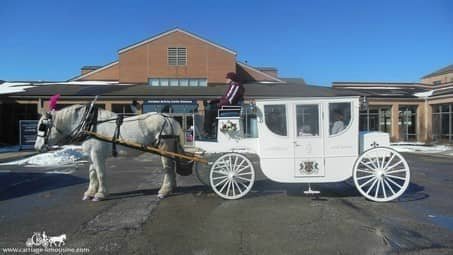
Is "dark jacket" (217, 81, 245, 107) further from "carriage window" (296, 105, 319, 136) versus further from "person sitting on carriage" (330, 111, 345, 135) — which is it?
"person sitting on carriage" (330, 111, 345, 135)

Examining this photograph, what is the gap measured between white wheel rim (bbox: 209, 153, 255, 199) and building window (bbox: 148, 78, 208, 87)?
33758 millimetres

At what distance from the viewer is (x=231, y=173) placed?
25.7 feet

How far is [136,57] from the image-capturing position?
4147 centimetres

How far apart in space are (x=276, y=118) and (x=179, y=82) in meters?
34.6

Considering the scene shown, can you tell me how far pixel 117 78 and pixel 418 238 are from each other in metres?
42.4

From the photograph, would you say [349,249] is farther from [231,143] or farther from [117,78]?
[117,78]

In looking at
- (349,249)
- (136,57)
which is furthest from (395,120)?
(349,249)

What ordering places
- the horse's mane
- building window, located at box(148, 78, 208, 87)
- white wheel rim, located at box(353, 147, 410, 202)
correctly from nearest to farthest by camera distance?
white wheel rim, located at box(353, 147, 410, 202), the horse's mane, building window, located at box(148, 78, 208, 87)

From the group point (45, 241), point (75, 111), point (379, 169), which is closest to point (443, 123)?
point (379, 169)

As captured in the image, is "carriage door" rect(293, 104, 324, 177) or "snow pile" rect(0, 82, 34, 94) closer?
"carriage door" rect(293, 104, 324, 177)

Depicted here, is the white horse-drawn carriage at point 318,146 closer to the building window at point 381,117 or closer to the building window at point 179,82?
the building window at point 381,117

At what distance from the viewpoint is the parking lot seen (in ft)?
16.7

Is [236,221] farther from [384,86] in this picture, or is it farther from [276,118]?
[384,86]

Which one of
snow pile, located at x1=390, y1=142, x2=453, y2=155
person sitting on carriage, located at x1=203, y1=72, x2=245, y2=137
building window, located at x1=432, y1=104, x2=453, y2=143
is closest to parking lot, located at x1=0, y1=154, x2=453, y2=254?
person sitting on carriage, located at x1=203, y1=72, x2=245, y2=137
